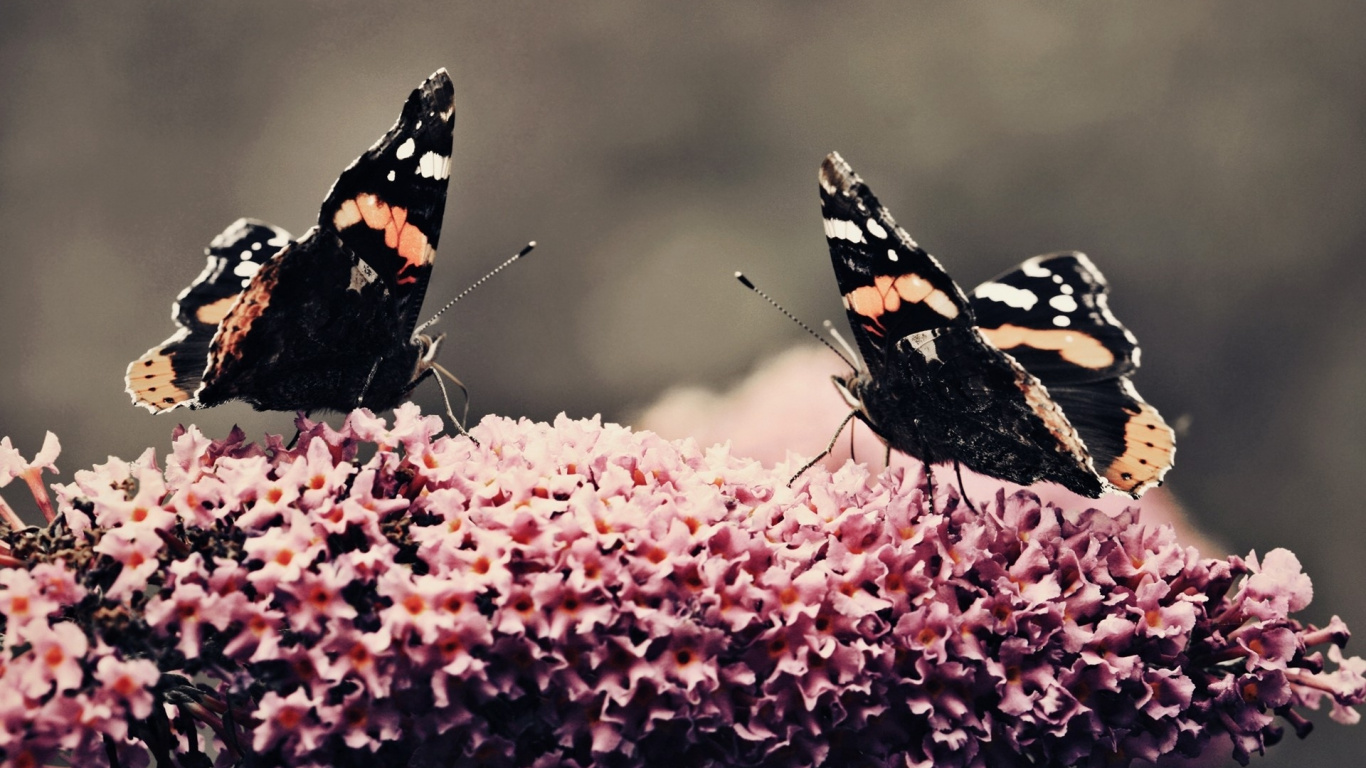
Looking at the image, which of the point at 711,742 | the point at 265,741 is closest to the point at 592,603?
the point at 711,742

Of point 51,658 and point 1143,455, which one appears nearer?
point 51,658

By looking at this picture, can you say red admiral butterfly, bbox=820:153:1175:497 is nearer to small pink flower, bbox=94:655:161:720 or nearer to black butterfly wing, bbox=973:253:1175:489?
black butterfly wing, bbox=973:253:1175:489

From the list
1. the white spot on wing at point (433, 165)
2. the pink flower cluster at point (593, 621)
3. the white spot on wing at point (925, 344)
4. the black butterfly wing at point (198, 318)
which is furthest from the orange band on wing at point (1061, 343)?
the black butterfly wing at point (198, 318)

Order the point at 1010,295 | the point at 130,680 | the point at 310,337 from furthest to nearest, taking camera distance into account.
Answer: the point at 1010,295 → the point at 310,337 → the point at 130,680

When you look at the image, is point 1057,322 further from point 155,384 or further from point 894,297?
point 155,384

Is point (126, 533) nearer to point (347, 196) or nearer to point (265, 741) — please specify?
point (265, 741)

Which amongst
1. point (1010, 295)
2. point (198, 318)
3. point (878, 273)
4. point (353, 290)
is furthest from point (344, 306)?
point (1010, 295)
